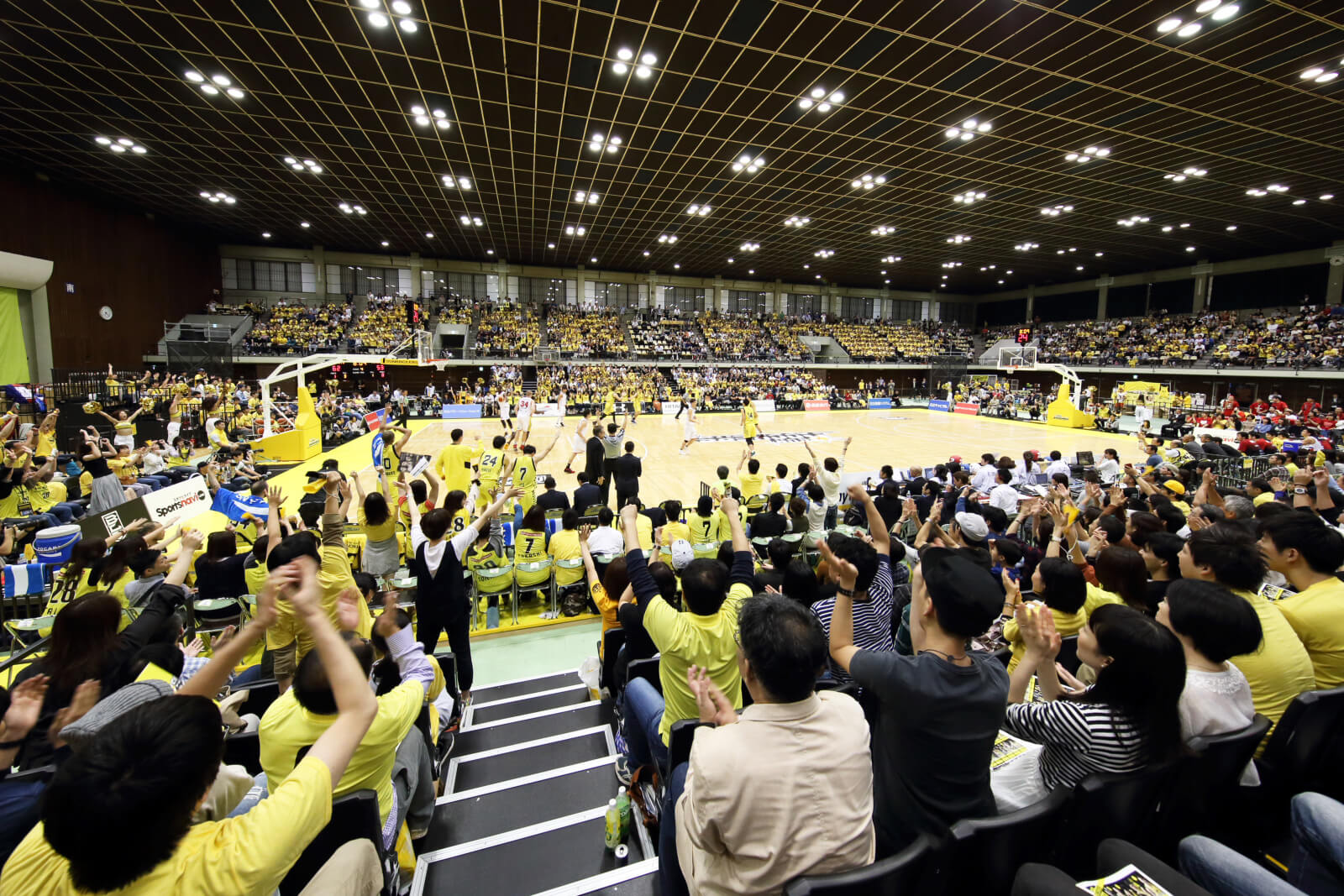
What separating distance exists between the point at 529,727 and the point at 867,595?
2429 mm

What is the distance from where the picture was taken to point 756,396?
3066cm

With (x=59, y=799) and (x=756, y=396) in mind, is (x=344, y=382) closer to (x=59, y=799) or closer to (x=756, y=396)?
(x=756, y=396)

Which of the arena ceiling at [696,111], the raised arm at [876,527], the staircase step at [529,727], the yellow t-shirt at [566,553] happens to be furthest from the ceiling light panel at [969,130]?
the staircase step at [529,727]

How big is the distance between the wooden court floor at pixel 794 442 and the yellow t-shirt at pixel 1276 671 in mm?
9294

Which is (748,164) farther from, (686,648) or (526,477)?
(686,648)

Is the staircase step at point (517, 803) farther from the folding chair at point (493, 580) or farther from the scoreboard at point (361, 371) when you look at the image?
the scoreboard at point (361, 371)

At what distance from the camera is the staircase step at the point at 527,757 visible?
10.3 ft

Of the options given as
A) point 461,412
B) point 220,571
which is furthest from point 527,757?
point 461,412

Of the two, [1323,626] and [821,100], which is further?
[821,100]

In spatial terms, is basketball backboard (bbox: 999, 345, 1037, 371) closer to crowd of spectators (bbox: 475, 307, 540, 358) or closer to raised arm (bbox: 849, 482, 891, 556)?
crowd of spectators (bbox: 475, 307, 540, 358)

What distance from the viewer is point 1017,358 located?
35688 millimetres

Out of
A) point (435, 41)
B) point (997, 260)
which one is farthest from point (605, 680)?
point (997, 260)

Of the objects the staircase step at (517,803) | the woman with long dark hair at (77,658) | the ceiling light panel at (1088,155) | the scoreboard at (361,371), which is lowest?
the staircase step at (517,803)

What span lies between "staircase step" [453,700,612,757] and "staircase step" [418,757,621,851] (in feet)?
1.64
